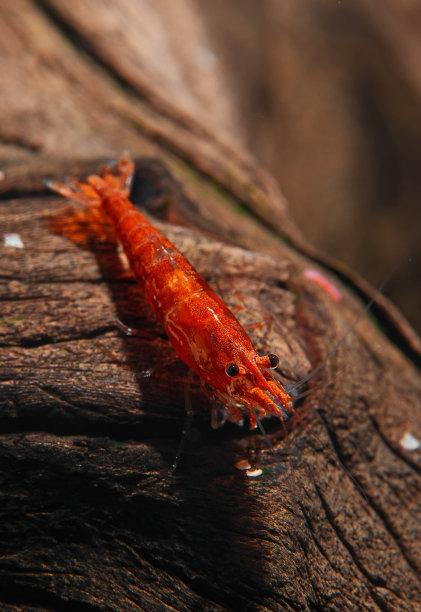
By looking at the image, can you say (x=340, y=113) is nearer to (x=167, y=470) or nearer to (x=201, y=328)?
(x=201, y=328)

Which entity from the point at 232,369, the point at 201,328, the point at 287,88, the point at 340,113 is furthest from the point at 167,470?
the point at 287,88

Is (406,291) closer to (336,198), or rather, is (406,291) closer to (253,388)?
(336,198)

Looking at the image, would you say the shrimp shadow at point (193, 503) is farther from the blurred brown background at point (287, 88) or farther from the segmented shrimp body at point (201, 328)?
the blurred brown background at point (287, 88)

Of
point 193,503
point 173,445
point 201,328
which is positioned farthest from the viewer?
point 201,328

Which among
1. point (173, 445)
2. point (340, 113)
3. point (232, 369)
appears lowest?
point (173, 445)

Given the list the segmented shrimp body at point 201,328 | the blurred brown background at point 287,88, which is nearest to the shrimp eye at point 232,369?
the segmented shrimp body at point 201,328

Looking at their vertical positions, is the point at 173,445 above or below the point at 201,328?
below

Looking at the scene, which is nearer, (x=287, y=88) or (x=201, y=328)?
(x=201, y=328)
